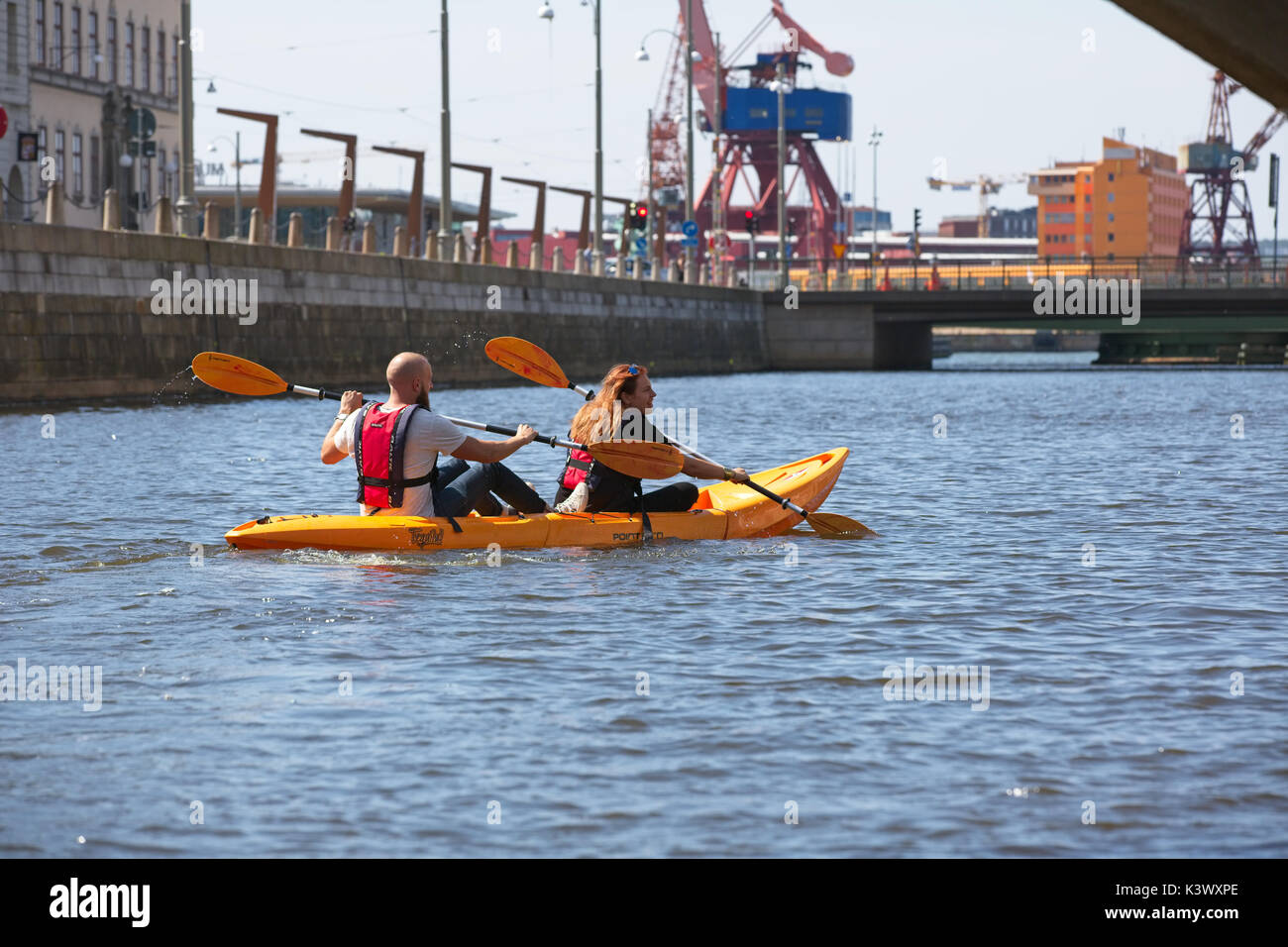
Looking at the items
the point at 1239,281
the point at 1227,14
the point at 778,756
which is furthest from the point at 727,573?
the point at 1239,281

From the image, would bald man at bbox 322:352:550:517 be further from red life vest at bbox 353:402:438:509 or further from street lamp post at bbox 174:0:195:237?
street lamp post at bbox 174:0:195:237

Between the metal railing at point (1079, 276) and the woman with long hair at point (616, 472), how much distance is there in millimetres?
47648

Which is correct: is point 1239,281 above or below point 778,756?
above

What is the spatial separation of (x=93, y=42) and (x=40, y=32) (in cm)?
388

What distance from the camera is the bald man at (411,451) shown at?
10953 mm

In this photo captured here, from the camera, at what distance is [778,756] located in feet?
21.1

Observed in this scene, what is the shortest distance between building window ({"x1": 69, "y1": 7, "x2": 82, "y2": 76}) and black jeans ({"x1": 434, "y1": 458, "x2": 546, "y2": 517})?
151 feet

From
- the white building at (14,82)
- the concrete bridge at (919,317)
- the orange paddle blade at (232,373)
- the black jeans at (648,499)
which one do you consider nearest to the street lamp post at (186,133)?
the orange paddle blade at (232,373)

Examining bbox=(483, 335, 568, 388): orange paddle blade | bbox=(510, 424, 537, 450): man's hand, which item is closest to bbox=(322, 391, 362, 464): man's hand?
bbox=(510, 424, 537, 450): man's hand

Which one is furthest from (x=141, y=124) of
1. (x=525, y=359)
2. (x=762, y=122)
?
(x=762, y=122)

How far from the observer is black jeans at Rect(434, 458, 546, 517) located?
11.9 meters
